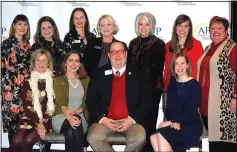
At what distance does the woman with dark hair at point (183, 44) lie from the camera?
4262mm

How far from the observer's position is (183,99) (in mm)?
3857

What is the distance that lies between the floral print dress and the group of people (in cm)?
1

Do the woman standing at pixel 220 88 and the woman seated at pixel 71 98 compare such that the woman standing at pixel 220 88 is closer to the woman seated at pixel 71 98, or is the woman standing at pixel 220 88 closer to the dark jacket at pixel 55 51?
the woman seated at pixel 71 98

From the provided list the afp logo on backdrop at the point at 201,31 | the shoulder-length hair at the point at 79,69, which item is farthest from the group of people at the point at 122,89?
the afp logo on backdrop at the point at 201,31

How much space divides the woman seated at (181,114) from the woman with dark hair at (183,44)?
309 mm

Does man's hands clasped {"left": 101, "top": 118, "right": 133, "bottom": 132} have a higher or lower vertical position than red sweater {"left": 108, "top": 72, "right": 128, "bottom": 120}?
lower

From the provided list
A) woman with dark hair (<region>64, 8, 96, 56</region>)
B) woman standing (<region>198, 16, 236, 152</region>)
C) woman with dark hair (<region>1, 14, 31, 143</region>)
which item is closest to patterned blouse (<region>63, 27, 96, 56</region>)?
woman with dark hair (<region>64, 8, 96, 56</region>)

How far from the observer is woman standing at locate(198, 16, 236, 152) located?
3.96 meters

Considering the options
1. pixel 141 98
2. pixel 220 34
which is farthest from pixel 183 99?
pixel 220 34

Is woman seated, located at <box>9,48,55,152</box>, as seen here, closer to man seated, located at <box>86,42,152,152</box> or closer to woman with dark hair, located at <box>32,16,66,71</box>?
woman with dark hair, located at <box>32,16,66,71</box>

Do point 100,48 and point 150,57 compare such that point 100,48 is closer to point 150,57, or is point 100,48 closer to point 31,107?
point 150,57

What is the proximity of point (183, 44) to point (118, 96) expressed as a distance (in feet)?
3.31

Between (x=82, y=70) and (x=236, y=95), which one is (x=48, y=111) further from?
(x=236, y=95)

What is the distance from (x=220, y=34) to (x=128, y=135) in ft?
4.99
